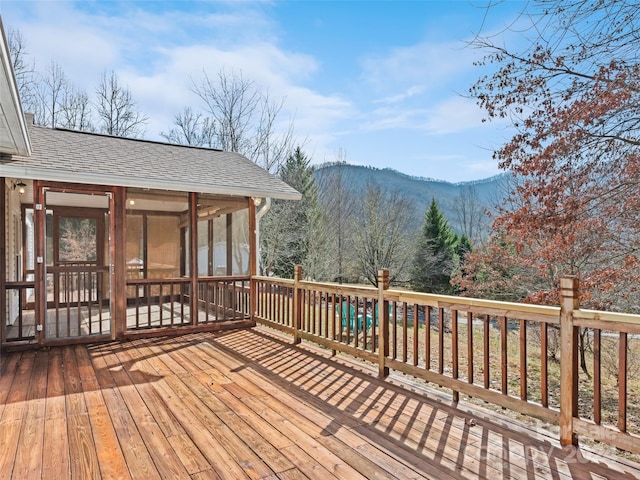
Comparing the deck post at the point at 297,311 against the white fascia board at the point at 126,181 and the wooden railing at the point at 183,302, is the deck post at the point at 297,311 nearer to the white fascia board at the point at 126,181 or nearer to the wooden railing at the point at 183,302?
the wooden railing at the point at 183,302

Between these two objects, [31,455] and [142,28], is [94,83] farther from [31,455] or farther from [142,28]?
[31,455]

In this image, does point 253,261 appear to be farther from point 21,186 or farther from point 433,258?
A: point 433,258

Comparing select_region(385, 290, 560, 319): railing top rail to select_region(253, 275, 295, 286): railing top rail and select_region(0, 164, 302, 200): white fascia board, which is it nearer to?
select_region(253, 275, 295, 286): railing top rail

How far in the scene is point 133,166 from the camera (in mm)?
5730

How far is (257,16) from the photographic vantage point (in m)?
7.03

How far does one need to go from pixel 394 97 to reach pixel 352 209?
889 cm

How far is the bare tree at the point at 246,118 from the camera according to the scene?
14547 millimetres

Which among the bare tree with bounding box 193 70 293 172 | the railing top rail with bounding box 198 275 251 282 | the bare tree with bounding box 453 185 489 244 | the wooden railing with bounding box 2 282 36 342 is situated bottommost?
the wooden railing with bounding box 2 282 36 342

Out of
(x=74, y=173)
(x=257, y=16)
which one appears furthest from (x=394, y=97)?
(x=74, y=173)

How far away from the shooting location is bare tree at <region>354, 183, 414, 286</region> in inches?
781

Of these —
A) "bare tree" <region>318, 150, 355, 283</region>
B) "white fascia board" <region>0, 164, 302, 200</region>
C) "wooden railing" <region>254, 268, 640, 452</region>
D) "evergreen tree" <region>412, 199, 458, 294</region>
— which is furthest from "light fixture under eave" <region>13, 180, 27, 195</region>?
"evergreen tree" <region>412, 199, 458, 294</region>

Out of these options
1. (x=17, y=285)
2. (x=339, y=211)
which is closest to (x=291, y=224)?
(x=339, y=211)

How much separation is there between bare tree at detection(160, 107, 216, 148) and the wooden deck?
1382 centimetres

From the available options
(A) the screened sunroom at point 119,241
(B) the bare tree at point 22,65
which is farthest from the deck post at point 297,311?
(B) the bare tree at point 22,65
